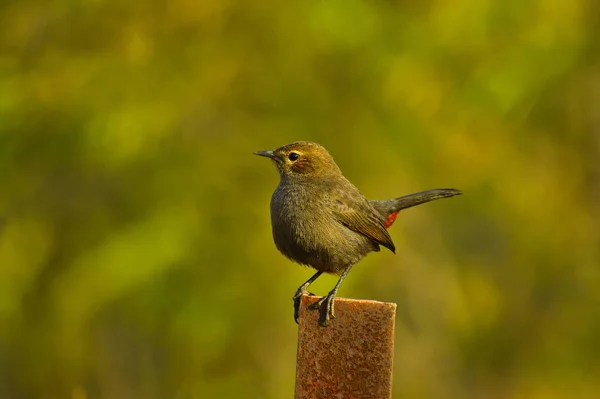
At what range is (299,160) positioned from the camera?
621 cm

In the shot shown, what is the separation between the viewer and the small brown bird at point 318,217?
5781mm

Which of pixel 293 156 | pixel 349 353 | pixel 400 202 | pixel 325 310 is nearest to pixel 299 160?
pixel 293 156

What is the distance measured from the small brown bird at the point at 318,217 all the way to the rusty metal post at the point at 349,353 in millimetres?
1505

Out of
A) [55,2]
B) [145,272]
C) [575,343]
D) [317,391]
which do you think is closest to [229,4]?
[55,2]

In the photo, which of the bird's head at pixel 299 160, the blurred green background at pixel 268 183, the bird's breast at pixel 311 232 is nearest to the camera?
the bird's breast at pixel 311 232

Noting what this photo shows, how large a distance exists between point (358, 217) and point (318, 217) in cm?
38

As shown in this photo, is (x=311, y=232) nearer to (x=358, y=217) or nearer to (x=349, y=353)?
(x=358, y=217)

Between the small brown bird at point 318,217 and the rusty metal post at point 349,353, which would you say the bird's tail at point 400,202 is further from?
the rusty metal post at point 349,353

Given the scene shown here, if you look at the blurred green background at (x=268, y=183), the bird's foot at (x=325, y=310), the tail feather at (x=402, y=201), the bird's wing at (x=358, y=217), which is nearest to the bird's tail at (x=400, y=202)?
the tail feather at (x=402, y=201)

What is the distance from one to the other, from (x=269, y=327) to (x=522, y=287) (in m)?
3.39

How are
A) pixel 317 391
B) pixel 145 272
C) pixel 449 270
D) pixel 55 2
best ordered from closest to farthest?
pixel 317 391, pixel 145 272, pixel 55 2, pixel 449 270

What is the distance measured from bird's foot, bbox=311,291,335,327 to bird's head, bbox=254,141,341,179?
6.86 ft

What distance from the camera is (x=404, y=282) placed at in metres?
10.3

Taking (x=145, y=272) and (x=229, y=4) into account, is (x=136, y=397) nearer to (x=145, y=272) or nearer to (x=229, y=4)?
(x=145, y=272)
